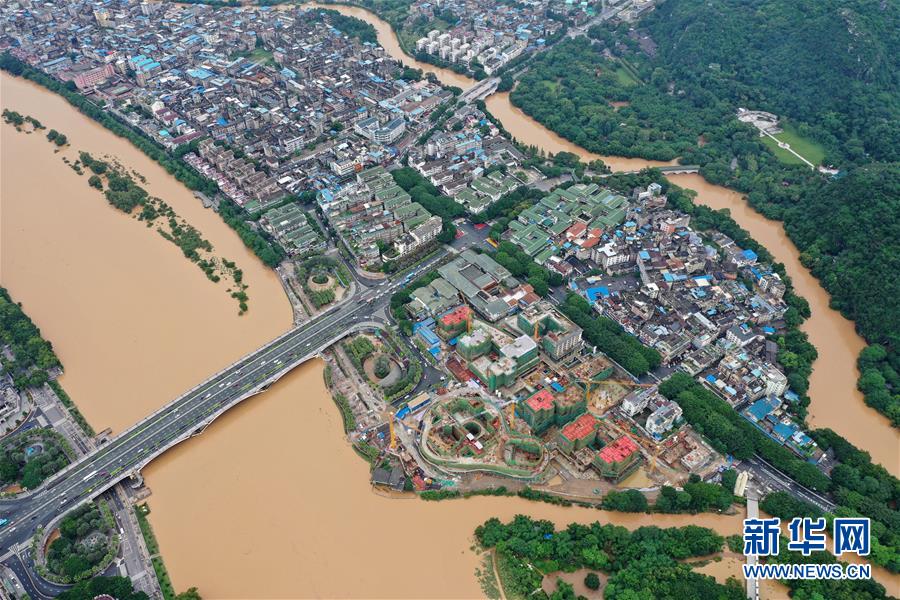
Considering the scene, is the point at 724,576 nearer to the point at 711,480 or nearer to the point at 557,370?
the point at 711,480

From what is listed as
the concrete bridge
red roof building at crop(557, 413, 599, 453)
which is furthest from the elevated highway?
the concrete bridge

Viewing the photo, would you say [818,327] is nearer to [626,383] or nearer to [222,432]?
[626,383]

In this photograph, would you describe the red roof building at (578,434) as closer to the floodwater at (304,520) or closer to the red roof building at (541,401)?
the red roof building at (541,401)

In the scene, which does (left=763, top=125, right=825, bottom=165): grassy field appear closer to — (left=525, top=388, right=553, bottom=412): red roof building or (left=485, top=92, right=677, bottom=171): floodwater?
(left=485, top=92, right=677, bottom=171): floodwater

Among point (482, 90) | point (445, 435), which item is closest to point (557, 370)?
point (445, 435)

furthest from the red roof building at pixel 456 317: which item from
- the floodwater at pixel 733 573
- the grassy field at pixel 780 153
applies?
the grassy field at pixel 780 153
